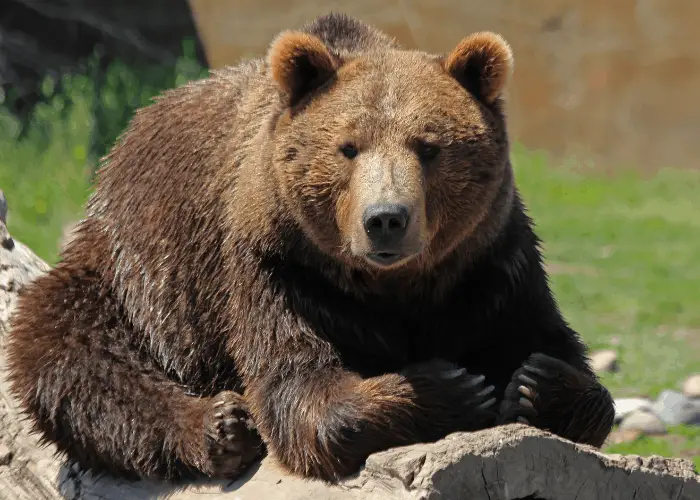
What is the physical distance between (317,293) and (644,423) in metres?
4.52

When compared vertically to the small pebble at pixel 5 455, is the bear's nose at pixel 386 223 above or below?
above

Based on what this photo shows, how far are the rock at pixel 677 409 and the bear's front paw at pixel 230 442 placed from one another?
481 centimetres

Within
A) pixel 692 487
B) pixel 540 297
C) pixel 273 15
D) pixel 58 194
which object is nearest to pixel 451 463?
pixel 692 487

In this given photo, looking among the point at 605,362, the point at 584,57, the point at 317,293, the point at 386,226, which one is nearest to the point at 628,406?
the point at 605,362

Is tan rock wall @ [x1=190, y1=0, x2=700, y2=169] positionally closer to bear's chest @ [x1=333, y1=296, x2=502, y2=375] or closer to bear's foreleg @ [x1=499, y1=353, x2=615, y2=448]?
bear's chest @ [x1=333, y1=296, x2=502, y2=375]

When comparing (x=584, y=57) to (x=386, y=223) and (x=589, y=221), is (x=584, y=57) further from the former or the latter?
(x=386, y=223)

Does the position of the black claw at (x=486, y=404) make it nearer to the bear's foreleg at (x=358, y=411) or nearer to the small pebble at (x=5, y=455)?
the bear's foreleg at (x=358, y=411)

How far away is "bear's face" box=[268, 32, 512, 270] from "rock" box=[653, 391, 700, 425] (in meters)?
4.60

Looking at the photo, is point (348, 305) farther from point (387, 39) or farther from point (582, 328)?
point (582, 328)

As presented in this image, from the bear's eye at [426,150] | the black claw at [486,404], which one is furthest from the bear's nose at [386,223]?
the black claw at [486,404]

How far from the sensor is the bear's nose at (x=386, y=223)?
4.30m

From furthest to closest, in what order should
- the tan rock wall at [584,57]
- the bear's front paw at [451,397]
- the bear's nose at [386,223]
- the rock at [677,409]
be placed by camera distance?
1. the tan rock wall at [584,57]
2. the rock at [677,409]
3. the bear's front paw at [451,397]
4. the bear's nose at [386,223]

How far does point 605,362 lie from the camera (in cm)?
998

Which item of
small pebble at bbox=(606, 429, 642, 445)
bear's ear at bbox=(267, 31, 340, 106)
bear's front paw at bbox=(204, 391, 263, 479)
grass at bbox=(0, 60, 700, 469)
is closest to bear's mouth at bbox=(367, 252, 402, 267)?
bear's ear at bbox=(267, 31, 340, 106)
